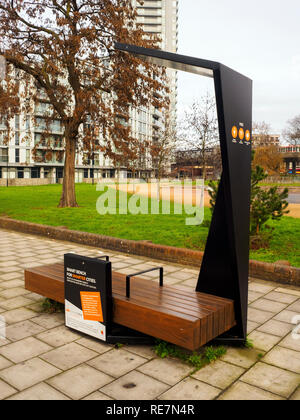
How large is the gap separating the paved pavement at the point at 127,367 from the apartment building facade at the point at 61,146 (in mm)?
14310

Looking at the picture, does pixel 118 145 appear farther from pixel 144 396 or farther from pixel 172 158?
pixel 172 158

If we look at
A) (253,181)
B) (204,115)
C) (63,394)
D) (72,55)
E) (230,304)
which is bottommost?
(63,394)

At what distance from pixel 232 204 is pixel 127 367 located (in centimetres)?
182

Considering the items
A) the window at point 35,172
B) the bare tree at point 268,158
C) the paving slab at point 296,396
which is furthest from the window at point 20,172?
the paving slab at point 296,396

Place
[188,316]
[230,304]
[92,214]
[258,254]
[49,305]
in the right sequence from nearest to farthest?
1. [188,316]
2. [230,304]
3. [49,305]
4. [258,254]
5. [92,214]

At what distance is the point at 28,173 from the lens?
62844mm

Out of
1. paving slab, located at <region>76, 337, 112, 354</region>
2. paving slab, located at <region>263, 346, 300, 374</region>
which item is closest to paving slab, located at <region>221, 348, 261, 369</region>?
paving slab, located at <region>263, 346, 300, 374</region>

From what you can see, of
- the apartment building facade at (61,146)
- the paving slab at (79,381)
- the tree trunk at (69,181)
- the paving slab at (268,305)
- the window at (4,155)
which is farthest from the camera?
the window at (4,155)

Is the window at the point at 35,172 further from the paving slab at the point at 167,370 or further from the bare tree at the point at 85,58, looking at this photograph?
the paving slab at the point at 167,370

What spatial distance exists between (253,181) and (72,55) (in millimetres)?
10545

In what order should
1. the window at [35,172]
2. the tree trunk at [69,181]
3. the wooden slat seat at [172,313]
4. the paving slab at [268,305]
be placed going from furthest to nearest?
the window at [35,172] < the tree trunk at [69,181] < the paving slab at [268,305] < the wooden slat seat at [172,313]

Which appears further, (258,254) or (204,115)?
(204,115)

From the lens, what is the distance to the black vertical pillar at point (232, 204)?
11.6 ft

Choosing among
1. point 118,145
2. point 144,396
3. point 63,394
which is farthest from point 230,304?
point 118,145
